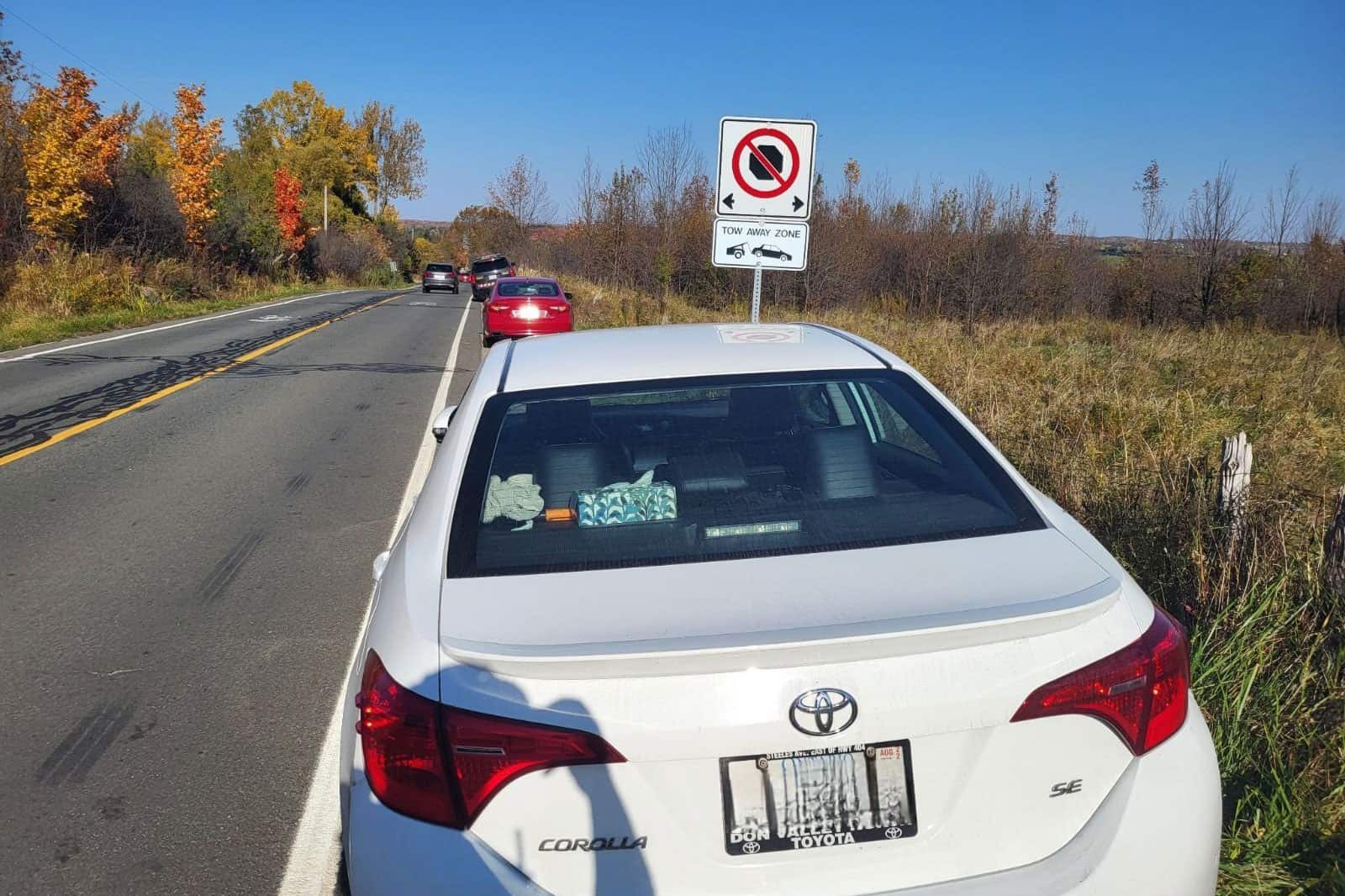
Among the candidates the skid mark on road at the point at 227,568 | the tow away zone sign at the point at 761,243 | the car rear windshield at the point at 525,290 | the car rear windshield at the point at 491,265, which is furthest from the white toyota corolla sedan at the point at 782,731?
the car rear windshield at the point at 491,265

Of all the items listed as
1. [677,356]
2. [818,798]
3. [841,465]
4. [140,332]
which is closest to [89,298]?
[140,332]

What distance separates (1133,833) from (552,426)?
1.90 meters

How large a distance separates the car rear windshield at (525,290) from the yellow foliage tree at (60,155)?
1236 cm

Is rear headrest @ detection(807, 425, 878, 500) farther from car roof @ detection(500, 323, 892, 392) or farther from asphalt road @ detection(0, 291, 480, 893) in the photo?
asphalt road @ detection(0, 291, 480, 893)

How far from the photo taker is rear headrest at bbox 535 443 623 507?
291cm

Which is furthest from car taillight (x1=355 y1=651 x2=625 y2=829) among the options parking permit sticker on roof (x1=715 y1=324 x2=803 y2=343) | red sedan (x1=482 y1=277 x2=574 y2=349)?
→ red sedan (x1=482 y1=277 x2=574 y2=349)

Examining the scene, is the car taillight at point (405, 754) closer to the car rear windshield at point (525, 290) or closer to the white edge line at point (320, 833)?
the white edge line at point (320, 833)

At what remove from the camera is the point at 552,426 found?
322 centimetres

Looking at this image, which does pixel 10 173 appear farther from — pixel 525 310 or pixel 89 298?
pixel 525 310

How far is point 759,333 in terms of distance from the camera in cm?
380

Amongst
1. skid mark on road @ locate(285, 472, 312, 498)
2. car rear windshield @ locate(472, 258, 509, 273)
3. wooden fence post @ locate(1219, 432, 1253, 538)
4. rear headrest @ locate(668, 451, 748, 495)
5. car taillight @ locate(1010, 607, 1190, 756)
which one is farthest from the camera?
car rear windshield @ locate(472, 258, 509, 273)

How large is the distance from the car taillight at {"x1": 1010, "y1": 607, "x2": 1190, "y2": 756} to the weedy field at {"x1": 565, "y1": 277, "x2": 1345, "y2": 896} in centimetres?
99

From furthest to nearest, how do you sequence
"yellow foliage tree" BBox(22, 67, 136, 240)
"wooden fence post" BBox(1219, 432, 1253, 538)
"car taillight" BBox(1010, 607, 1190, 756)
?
"yellow foliage tree" BBox(22, 67, 136, 240)
"wooden fence post" BBox(1219, 432, 1253, 538)
"car taillight" BBox(1010, 607, 1190, 756)

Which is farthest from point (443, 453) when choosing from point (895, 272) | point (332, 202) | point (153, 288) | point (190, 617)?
point (332, 202)
